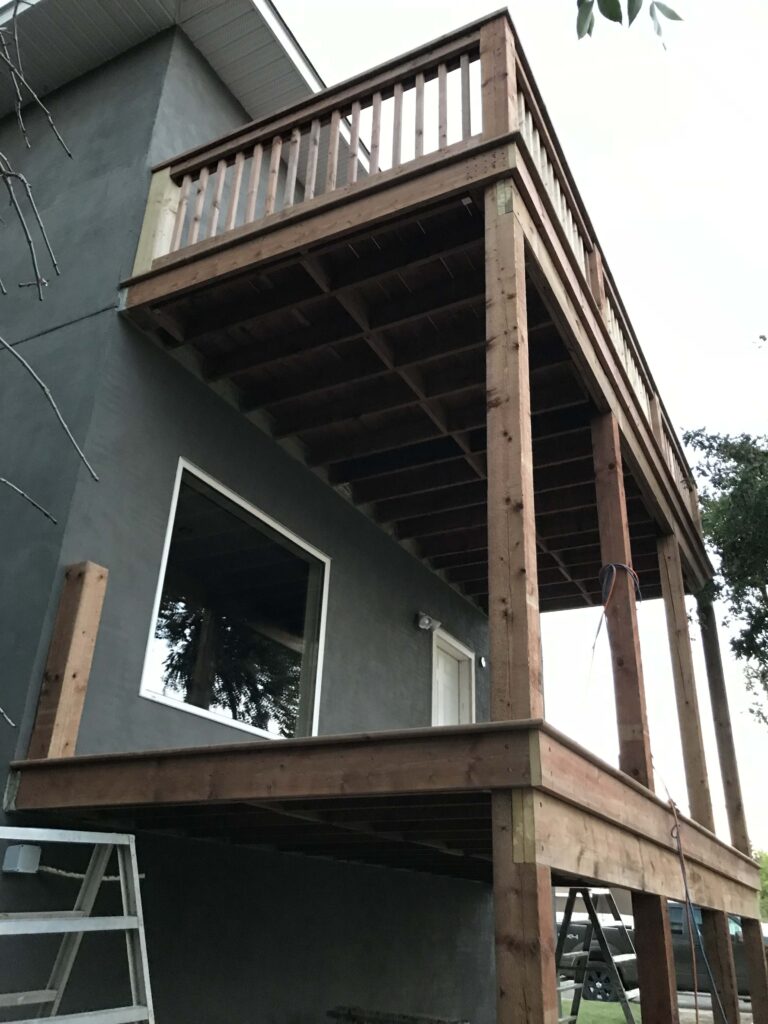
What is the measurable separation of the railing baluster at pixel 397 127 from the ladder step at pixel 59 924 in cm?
373

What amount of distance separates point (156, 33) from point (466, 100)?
11.4ft

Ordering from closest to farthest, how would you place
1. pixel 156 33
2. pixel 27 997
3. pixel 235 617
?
pixel 27 997
pixel 235 617
pixel 156 33

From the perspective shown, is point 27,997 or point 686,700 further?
point 686,700

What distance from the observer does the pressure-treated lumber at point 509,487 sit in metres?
2.88

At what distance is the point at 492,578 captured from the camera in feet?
10.2

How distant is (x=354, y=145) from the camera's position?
4.32 m

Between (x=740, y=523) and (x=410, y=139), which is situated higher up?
(x=410, y=139)

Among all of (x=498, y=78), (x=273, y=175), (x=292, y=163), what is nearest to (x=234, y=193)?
(x=273, y=175)

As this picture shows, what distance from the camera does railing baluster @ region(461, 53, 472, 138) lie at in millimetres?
4176

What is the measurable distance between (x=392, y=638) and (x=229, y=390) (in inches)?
103

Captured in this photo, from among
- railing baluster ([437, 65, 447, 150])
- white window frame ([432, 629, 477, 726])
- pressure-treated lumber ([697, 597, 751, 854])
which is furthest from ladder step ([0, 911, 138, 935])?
pressure-treated lumber ([697, 597, 751, 854])

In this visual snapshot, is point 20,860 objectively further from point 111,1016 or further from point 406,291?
point 406,291

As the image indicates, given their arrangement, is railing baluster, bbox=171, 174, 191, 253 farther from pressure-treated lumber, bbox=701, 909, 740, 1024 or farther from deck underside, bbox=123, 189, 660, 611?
pressure-treated lumber, bbox=701, 909, 740, 1024

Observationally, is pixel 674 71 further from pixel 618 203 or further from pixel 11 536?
pixel 618 203
